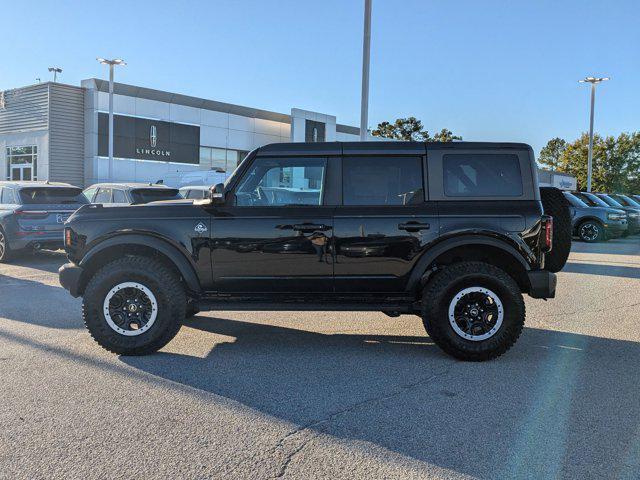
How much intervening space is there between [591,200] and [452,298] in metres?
16.6

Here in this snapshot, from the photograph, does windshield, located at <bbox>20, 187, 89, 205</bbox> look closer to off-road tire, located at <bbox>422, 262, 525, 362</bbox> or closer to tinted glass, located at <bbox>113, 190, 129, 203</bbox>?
tinted glass, located at <bbox>113, 190, 129, 203</bbox>

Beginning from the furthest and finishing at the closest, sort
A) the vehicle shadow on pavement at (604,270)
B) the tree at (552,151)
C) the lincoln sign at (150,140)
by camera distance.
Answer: the tree at (552,151) → the lincoln sign at (150,140) → the vehicle shadow on pavement at (604,270)

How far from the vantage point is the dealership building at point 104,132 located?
94.1ft

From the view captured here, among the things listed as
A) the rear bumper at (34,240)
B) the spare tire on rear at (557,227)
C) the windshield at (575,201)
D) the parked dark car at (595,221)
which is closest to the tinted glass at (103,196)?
the rear bumper at (34,240)

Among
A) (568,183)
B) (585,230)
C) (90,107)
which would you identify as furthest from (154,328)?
(568,183)

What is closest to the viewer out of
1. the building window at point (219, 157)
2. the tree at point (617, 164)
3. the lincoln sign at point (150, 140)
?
the lincoln sign at point (150, 140)

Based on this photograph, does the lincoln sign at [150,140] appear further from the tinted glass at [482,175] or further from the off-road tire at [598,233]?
the tinted glass at [482,175]

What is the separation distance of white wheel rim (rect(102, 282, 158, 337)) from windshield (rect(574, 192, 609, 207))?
17697 millimetres

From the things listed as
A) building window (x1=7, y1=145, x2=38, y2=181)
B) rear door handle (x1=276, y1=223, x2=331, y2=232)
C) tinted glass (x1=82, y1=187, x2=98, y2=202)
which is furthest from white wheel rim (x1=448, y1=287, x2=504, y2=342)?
building window (x1=7, y1=145, x2=38, y2=181)

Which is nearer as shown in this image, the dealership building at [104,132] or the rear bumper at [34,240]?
the rear bumper at [34,240]

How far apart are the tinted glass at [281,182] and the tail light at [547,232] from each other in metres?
2.07

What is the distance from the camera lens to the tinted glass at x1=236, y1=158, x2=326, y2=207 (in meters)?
5.32

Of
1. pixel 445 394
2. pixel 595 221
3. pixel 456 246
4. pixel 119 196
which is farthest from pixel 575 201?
pixel 445 394

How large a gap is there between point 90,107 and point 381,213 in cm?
2749
